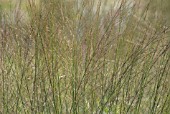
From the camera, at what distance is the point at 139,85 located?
132 inches

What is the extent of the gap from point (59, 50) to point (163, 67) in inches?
30.5

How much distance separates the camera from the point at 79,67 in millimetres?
3230

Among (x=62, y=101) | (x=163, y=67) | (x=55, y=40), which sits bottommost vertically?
(x=62, y=101)

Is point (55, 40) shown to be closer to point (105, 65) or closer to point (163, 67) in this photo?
point (105, 65)

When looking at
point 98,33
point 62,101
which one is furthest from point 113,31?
point 62,101

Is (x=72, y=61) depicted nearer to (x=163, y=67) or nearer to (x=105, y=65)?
(x=105, y=65)

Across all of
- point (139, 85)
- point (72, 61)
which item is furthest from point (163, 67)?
point (72, 61)

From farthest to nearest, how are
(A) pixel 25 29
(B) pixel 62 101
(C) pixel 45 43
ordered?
(A) pixel 25 29, (B) pixel 62 101, (C) pixel 45 43

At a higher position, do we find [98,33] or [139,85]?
[98,33]

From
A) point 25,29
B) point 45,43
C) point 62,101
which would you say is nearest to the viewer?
point 45,43

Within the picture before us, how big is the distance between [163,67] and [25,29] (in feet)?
3.92

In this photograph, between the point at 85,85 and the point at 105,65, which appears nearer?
the point at 85,85

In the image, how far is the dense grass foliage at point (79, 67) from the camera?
10.3ft

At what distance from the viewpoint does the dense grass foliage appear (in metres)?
3.13
